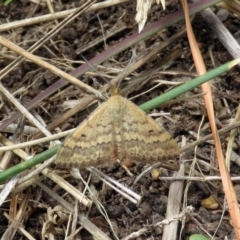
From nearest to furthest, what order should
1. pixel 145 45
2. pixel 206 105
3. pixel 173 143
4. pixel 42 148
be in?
pixel 173 143, pixel 206 105, pixel 42 148, pixel 145 45

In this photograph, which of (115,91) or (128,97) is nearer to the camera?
(115,91)

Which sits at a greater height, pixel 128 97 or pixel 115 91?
pixel 115 91

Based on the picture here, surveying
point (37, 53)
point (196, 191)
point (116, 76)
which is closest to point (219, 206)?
point (196, 191)

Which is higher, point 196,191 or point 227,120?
point 227,120

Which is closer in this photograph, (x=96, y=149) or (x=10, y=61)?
(x=96, y=149)

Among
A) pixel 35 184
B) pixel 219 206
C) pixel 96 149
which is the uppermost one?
pixel 96 149

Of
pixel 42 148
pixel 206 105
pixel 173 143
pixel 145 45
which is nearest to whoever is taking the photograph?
pixel 173 143

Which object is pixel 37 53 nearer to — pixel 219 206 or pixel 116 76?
pixel 116 76
